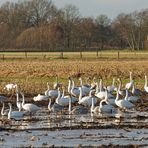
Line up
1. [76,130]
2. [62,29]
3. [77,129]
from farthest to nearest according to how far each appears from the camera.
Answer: [62,29]
[77,129]
[76,130]

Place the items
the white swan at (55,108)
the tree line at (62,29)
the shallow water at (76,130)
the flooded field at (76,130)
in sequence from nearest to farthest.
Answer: the flooded field at (76,130), the shallow water at (76,130), the white swan at (55,108), the tree line at (62,29)

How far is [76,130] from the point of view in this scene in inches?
725

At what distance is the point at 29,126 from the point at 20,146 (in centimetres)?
409

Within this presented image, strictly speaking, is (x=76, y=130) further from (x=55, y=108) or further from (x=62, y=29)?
(x=62, y=29)

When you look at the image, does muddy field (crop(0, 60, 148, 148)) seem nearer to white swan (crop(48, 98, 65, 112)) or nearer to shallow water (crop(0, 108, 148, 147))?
shallow water (crop(0, 108, 148, 147))

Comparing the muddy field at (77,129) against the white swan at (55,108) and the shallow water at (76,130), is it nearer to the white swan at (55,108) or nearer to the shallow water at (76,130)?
the shallow water at (76,130)

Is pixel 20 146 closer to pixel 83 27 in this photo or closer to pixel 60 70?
pixel 60 70

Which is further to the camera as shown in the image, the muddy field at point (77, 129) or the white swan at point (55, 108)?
the white swan at point (55, 108)

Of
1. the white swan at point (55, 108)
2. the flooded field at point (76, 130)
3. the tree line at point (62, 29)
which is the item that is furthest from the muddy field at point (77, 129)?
the tree line at point (62, 29)

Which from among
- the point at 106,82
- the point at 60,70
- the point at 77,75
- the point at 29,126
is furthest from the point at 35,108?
the point at 60,70

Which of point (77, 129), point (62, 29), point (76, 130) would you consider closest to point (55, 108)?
point (77, 129)

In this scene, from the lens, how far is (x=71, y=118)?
21562 millimetres

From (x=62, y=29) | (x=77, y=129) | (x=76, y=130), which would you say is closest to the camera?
(x=76, y=130)

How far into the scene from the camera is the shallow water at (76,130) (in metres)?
16.3
